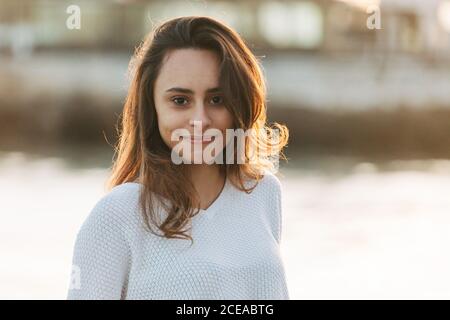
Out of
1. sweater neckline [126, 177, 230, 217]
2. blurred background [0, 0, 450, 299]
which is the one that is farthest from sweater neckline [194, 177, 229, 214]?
blurred background [0, 0, 450, 299]

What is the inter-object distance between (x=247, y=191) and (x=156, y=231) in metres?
0.24

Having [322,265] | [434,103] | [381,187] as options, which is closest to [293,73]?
[434,103]

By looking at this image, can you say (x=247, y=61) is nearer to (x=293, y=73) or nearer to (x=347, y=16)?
(x=293, y=73)

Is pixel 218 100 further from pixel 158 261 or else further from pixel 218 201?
pixel 158 261

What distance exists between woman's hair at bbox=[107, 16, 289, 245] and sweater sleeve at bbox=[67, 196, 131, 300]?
5 centimetres

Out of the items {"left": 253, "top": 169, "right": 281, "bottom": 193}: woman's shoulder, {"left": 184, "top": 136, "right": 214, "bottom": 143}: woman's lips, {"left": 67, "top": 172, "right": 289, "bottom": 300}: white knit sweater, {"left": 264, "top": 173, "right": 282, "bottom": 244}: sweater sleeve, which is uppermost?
{"left": 184, "top": 136, "right": 214, "bottom": 143}: woman's lips

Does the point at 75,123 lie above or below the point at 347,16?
below

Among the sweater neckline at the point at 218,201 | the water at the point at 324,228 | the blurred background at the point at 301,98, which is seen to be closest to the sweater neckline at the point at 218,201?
the sweater neckline at the point at 218,201

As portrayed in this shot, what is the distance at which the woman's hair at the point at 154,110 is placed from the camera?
163cm

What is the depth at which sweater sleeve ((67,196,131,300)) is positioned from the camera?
1551 millimetres

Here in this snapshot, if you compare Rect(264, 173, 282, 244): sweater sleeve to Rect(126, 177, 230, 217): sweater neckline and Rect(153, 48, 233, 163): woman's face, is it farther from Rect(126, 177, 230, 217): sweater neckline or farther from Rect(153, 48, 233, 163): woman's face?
Rect(153, 48, 233, 163): woman's face

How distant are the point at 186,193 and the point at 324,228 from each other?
17.9ft

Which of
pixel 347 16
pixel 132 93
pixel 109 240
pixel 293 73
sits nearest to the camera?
pixel 109 240
